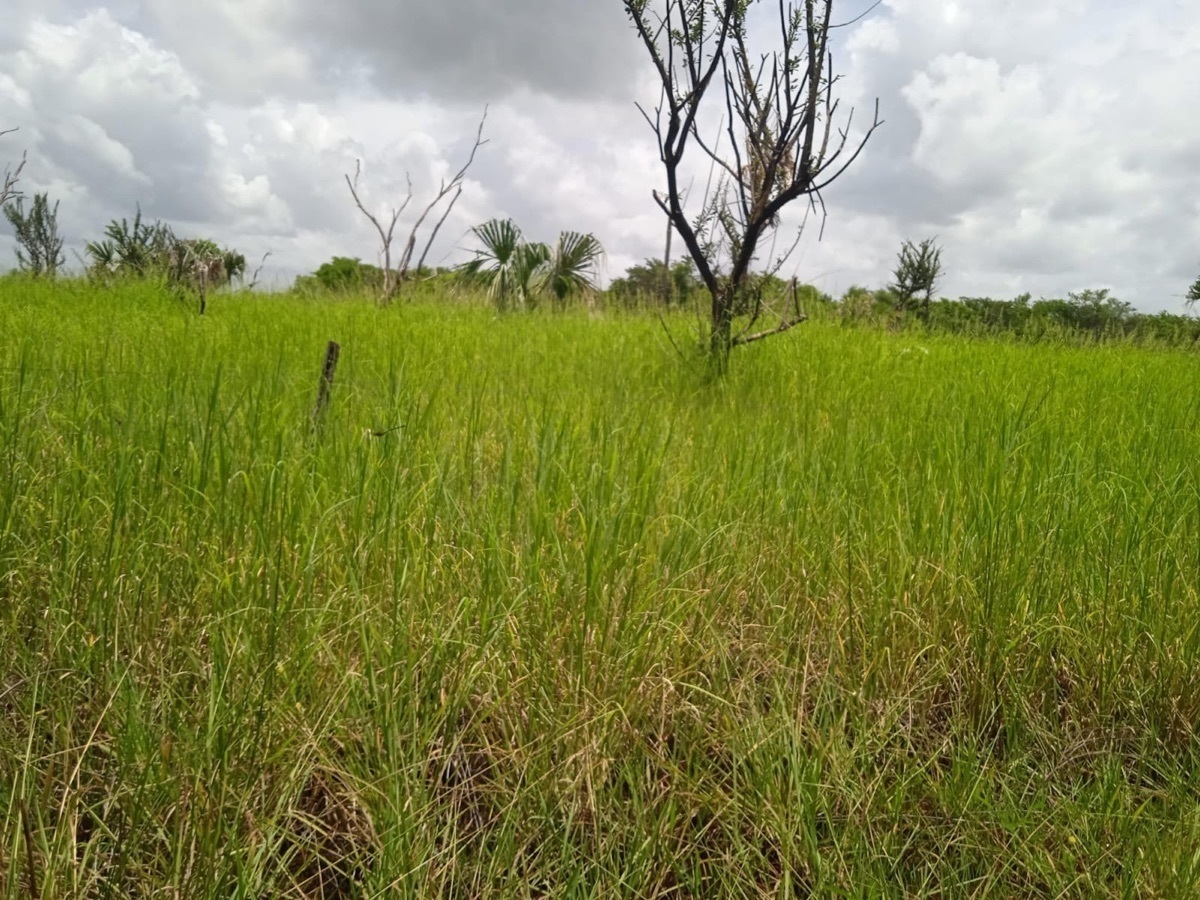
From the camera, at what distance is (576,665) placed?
122 cm

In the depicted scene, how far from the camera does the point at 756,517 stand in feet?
5.78

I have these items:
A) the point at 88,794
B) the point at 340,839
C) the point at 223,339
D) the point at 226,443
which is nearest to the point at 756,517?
the point at 340,839

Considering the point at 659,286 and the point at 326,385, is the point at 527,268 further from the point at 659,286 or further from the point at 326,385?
the point at 326,385

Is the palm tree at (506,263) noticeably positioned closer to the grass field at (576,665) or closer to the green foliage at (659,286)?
the green foliage at (659,286)

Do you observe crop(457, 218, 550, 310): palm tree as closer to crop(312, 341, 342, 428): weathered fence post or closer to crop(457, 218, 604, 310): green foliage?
crop(457, 218, 604, 310): green foliage

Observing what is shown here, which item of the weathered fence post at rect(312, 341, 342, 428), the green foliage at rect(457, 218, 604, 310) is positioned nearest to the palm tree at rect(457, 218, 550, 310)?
the green foliage at rect(457, 218, 604, 310)

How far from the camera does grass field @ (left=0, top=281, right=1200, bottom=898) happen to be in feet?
3.18

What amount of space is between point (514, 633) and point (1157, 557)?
5.00 ft

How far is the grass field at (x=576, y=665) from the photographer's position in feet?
3.18

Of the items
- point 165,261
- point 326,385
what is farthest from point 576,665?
point 165,261

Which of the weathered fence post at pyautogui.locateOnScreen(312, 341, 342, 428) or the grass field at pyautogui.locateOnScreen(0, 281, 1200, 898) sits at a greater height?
the weathered fence post at pyautogui.locateOnScreen(312, 341, 342, 428)

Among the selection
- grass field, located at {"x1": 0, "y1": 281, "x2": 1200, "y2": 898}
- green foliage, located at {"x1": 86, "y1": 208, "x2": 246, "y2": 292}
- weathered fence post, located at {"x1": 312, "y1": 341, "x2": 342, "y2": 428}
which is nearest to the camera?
grass field, located at {"x1": 0, "y1": 281, "x2": 1200, "y2": 898}

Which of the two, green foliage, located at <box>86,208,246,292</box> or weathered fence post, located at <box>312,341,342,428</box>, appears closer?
weathered fence post, located at <box>312,341,342,428</box>

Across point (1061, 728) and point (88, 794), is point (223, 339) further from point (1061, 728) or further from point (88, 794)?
Result: point (1061, 728)
